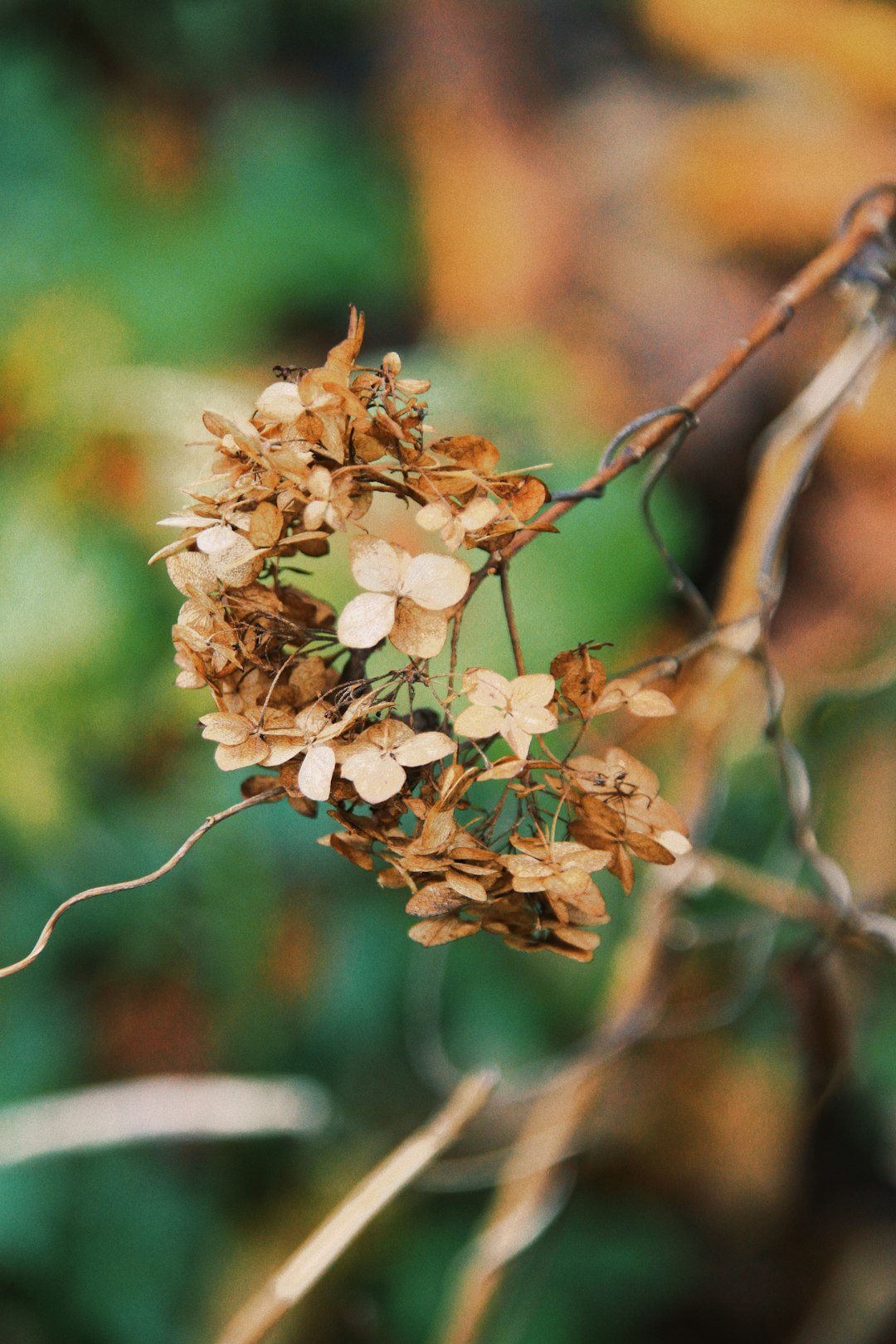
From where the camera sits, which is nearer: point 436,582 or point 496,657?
point 436,582

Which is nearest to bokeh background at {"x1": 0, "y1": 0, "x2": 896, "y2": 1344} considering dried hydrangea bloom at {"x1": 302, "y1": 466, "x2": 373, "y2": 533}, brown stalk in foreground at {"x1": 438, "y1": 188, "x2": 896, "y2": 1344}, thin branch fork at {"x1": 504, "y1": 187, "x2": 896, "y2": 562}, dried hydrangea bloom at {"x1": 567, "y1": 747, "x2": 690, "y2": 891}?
brown stalk in foreground at {"x1": 438, "y1": 188, "x2": 896, "y2": 1344}

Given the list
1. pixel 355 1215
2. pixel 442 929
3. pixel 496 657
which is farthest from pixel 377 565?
pixel 496 657

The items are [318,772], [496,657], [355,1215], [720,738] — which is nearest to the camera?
[318,772]

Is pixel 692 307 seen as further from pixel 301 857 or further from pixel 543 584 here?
pixel 301 857

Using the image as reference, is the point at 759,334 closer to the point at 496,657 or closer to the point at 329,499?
the point at 329,499

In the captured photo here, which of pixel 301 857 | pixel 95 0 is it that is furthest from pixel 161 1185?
pixel 95 0

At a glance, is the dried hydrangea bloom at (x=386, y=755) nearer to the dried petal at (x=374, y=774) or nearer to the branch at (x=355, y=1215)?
the dried petal at (x=374, y=774)
